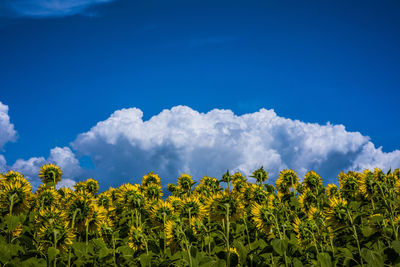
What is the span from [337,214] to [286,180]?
357cm

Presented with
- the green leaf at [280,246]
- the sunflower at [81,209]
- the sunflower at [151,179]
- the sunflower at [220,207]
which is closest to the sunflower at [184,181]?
the sunflower at [151,179]

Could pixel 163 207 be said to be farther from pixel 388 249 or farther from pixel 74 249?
pixel 388 249

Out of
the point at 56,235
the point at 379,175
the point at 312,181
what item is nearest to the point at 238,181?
the point at 312,181

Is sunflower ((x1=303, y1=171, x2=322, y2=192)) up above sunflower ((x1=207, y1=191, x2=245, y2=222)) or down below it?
above

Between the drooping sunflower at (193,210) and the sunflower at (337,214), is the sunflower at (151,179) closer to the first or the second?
the drooping sunflower at (193,210)

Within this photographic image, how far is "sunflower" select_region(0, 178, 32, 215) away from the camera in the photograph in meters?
4.88

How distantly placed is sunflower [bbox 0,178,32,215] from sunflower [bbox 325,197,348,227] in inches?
192

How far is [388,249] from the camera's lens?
363 cm

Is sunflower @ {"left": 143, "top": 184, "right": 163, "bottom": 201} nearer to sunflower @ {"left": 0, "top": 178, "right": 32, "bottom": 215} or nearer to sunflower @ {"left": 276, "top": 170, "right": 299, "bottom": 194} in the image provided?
sunflower @ {"left": 0, "top": 178, "right": 32, "bottom": 215}

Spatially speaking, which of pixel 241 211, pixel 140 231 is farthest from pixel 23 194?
pixel 241 211

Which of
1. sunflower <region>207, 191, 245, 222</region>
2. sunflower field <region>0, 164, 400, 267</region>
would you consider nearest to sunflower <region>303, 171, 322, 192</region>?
sunflower field <region>0, 164, 400, 267</region>

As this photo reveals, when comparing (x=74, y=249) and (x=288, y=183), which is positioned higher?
(x=288, y=183)

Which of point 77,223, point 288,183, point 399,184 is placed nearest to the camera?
point 77,223

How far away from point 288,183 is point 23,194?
601 cm
